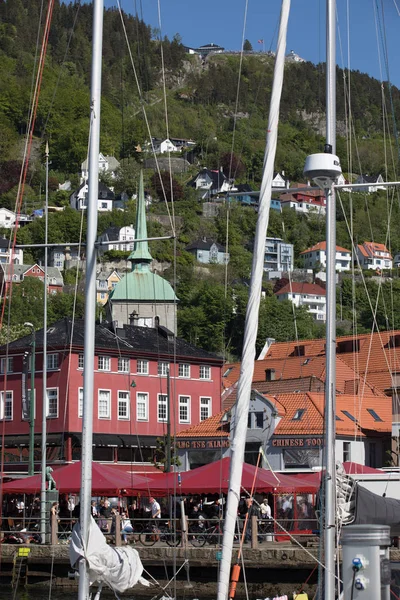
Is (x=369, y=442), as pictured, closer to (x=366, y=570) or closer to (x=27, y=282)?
(x=366, y=570)

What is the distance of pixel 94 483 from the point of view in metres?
38.2

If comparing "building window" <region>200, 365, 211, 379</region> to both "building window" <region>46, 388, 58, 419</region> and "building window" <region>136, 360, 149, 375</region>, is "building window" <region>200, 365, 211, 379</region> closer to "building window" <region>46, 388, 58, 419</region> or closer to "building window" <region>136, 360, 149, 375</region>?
"building window" <region>136, 360, 149, 375</region>

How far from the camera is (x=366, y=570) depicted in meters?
12.9

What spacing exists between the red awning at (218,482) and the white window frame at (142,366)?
33592mm

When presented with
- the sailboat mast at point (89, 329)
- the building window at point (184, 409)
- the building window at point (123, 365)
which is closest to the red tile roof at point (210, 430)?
the building window at point (123, 365)

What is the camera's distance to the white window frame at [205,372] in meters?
76.3

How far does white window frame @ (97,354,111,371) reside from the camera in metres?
70.7

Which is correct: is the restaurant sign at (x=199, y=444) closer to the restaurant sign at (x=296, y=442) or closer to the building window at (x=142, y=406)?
the restaurant sign at (x=296, y=442)

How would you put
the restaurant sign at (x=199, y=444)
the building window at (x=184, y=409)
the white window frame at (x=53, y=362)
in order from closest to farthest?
the restaurant sign at (x=199, y=444) < the white window frame at (x=53, y=362) < the building window at (x=184, y=409)

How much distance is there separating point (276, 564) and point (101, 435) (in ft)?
119

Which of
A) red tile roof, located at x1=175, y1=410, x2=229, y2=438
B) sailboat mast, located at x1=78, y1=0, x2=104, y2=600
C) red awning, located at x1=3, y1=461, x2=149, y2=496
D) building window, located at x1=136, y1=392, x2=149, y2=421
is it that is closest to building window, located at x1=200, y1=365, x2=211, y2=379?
building window, located at x1=136, y1=392, x2=149, y2=421

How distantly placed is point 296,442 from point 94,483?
21108 millimetres

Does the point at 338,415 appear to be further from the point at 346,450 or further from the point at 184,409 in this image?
the point at 184,409

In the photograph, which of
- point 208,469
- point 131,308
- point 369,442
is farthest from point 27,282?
point 208,469
